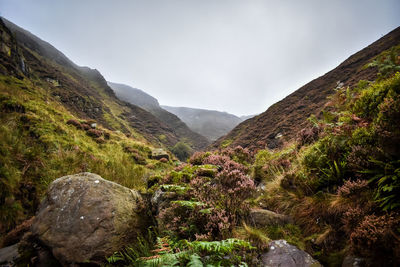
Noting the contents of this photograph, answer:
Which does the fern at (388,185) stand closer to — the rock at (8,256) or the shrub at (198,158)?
the shrub at (198,158)

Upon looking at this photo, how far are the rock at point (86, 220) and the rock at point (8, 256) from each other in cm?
65

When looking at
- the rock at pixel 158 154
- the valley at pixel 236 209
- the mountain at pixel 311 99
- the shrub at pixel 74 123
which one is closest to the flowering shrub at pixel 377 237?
the valley at pixel 236 209

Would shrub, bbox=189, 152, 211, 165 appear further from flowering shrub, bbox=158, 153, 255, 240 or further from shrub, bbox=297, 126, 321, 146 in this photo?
shrub, bbox=297, 126, 321, 146

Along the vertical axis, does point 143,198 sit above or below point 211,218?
below

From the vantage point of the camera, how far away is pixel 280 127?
1386 cm

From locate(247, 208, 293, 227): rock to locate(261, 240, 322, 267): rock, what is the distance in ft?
1.51

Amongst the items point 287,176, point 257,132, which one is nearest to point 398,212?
point 287,176

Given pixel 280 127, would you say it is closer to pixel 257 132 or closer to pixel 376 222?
pixel 257 132

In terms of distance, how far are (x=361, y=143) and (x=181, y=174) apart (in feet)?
11.3

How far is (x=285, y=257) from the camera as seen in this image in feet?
6.12

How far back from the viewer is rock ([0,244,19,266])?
2848 millimetres

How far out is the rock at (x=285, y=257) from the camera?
1784 mm

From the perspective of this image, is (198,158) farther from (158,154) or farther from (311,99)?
(311,99)

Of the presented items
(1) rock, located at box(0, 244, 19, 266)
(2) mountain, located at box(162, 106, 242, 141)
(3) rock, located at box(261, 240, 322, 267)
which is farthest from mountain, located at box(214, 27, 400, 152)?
(2) mountain, located at box(162, 106, 242, 141)
